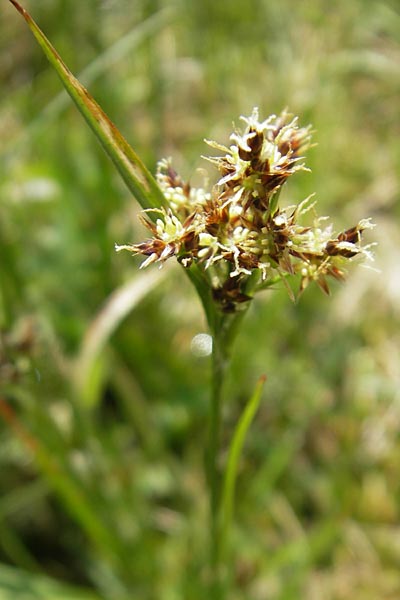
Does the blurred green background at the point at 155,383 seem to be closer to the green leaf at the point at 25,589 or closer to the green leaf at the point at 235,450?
the green leaf at the point at 25,589

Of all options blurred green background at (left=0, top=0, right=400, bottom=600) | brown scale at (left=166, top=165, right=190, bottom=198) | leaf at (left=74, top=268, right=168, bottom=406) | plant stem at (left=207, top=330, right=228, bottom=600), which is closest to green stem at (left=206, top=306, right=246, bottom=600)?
plant stem at (left=207, top=330, right=228, bottom=600)

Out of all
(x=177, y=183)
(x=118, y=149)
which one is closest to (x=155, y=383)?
(x=177, y=183)

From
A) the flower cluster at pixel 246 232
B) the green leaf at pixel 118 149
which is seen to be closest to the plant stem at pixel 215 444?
the flower cluster at pixel 246 232

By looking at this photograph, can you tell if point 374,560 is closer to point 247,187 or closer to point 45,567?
point 45,567

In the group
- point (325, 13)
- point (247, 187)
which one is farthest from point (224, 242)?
point (325, 13)

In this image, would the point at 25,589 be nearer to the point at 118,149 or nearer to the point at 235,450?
the point at 235,450

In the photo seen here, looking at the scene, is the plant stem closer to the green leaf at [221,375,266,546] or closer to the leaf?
the green leaf at [221,375,266,546]
